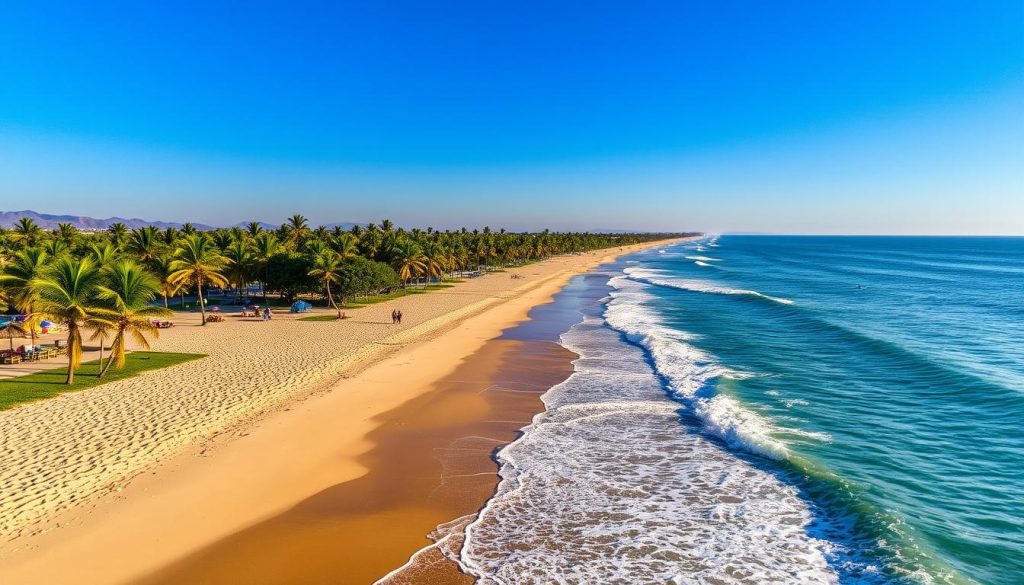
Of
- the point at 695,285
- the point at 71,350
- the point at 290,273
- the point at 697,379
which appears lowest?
the point at 697,379

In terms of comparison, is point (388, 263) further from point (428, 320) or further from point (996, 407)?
point (996, 407)

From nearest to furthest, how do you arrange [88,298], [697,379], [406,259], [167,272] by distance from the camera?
[88,298] < [697,379] < [167,272] < [406,259]

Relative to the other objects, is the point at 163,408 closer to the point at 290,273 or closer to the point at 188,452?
the point at 188,452

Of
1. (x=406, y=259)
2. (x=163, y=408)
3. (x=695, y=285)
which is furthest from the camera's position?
(x=695, y=285)

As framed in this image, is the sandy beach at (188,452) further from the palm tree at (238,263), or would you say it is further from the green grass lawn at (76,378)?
the palm tree at (238,263)

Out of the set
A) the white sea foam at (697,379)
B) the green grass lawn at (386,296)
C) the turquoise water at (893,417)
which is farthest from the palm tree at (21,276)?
the turquoise water at (893,417)

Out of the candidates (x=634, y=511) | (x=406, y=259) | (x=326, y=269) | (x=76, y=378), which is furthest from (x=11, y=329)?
(x=406, y=259)
